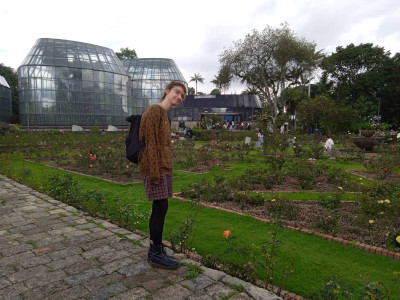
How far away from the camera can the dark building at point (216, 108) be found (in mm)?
45062

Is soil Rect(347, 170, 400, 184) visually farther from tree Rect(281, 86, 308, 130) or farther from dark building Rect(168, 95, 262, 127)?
dark building Rect(168, 95, 262, 127)

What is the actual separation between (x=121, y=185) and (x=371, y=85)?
35171 mm

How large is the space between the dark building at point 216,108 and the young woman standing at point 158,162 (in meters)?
41.8

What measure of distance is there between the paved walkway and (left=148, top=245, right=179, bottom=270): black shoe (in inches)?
2.1

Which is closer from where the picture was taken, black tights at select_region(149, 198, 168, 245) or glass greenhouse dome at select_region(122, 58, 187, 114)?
black tights at select_region(149, 198, 168, 245)

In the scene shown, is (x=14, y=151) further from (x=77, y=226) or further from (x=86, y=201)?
(x=77, y=226)

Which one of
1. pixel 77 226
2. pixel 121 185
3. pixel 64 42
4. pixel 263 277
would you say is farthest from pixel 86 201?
pixel 64 42

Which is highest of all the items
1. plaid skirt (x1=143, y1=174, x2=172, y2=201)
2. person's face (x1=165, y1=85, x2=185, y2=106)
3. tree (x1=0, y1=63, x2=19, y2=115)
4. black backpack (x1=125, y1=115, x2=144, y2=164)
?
tree (x1=0, y1=63, x2=19, y2=115)

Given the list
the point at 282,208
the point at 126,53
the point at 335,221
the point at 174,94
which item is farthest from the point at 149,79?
the point at 174,94

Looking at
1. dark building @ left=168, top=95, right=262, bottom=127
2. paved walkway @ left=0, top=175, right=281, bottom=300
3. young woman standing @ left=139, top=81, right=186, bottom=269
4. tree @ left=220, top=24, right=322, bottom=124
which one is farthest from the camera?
dark building @ left=168, top=95, right=262, bottom=127

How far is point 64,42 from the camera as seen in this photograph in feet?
120

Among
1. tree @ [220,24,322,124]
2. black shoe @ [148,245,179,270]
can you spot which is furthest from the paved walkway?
tree @ [220,24,322,124]

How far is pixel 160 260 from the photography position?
307cm

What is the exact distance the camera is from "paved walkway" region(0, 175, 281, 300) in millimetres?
2635
